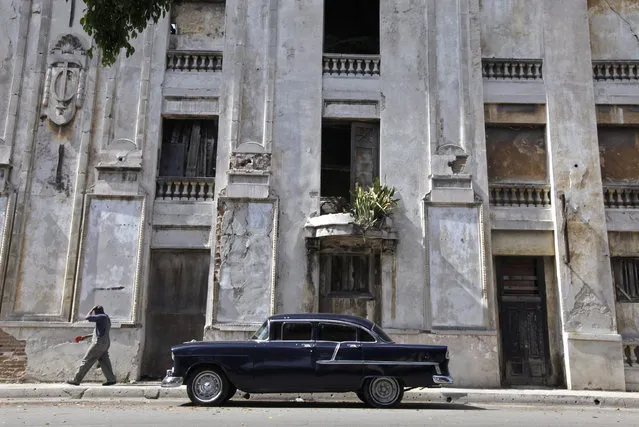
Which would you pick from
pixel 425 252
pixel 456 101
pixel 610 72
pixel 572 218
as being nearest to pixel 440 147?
pixel 456 101

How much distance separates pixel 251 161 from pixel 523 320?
740cm

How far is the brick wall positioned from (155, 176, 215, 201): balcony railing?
4.46 meters

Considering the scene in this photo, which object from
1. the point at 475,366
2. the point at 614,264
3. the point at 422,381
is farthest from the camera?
the point at 614,264

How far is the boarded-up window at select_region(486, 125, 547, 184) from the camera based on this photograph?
14234 mm

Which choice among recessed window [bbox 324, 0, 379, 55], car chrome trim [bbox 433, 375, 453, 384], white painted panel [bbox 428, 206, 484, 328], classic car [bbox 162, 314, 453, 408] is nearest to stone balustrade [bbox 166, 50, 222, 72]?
recessed window [bbox 324, 0, 379, 55]

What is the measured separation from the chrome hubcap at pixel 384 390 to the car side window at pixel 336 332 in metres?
0.76

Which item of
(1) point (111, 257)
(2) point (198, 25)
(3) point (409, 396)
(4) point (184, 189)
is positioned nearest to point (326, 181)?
(4) point (184, 189)

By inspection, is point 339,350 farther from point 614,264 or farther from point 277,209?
point 614,264

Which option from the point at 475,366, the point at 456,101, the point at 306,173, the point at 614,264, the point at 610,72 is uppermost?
the point at 610,72

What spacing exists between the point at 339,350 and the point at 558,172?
7.80 m

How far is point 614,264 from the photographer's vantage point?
45.1ft

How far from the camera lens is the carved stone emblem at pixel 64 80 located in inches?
556

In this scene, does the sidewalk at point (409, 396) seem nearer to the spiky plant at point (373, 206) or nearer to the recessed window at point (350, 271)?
the recessed window at point (350, 271)

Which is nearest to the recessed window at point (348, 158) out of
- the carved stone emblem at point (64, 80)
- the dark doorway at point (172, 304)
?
the dark doorway at point (172, 304)
